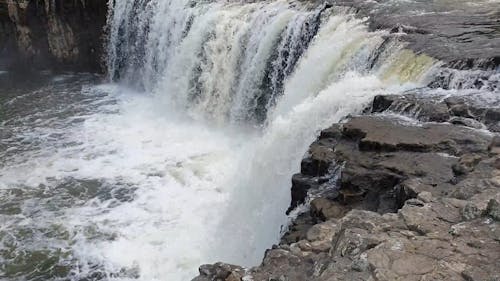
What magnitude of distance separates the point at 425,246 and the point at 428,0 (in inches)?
323

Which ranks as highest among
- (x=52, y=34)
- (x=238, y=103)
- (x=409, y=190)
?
(x=409, y=190)

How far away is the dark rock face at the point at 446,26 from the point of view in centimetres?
802

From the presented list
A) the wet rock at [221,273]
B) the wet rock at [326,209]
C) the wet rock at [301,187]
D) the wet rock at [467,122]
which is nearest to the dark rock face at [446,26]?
the wet rock at [467,122]

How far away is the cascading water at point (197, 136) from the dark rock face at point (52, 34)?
2.43m

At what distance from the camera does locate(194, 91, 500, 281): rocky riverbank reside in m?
4.09

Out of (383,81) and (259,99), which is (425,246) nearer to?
(383,81)

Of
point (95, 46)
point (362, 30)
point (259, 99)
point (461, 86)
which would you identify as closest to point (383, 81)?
point (461, 86)

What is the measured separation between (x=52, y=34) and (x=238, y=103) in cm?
842

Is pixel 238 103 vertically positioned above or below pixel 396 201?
below

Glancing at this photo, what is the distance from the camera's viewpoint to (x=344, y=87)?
826cm

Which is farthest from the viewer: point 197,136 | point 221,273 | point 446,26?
point 197,136

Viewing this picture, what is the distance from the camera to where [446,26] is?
31.6 feet

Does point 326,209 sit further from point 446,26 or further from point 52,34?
point 52,34

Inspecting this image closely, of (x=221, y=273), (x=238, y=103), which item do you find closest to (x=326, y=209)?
(x=221, y=273)
